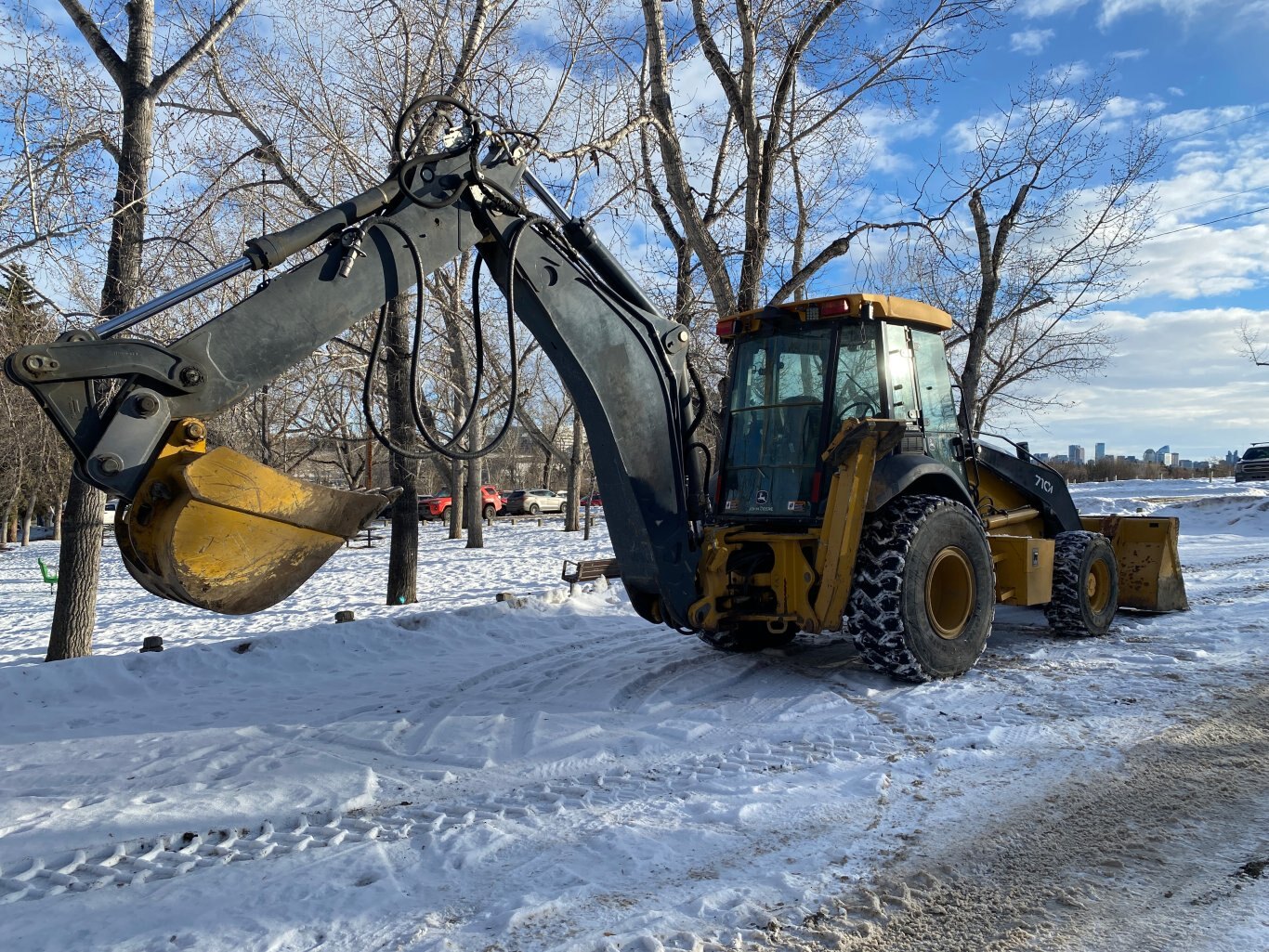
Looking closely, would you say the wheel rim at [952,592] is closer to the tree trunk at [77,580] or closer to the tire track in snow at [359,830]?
the tire track in snow at [359,830]

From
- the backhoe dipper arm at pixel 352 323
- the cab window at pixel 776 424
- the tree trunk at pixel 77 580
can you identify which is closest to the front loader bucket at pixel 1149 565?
the cab window at pixel 776 424

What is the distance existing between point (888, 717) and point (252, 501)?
3829mm

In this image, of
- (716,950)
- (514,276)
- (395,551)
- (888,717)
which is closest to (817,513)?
(888,717)

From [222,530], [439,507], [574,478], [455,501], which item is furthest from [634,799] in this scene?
[439,507]

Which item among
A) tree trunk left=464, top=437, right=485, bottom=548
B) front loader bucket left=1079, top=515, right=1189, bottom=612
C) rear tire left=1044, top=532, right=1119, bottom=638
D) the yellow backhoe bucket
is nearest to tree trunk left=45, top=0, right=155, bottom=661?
the yellow backhoe bucket

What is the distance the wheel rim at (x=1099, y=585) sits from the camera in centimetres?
839

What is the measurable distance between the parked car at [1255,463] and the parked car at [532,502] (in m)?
28.0

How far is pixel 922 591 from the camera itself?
621 centimetres

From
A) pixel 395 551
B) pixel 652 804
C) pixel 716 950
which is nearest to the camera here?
pixel 716 950

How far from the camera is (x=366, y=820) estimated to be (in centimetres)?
Answer: 415

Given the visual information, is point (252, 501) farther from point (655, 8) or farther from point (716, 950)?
point (655, 8)

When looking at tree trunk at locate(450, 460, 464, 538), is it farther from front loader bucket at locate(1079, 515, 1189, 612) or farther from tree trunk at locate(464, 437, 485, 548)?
front loader bucket at locate(1079, 515, 1189, 612)

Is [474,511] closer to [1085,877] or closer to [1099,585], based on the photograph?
[1099,585]

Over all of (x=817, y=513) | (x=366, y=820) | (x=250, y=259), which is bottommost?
(x=366, y=820)
